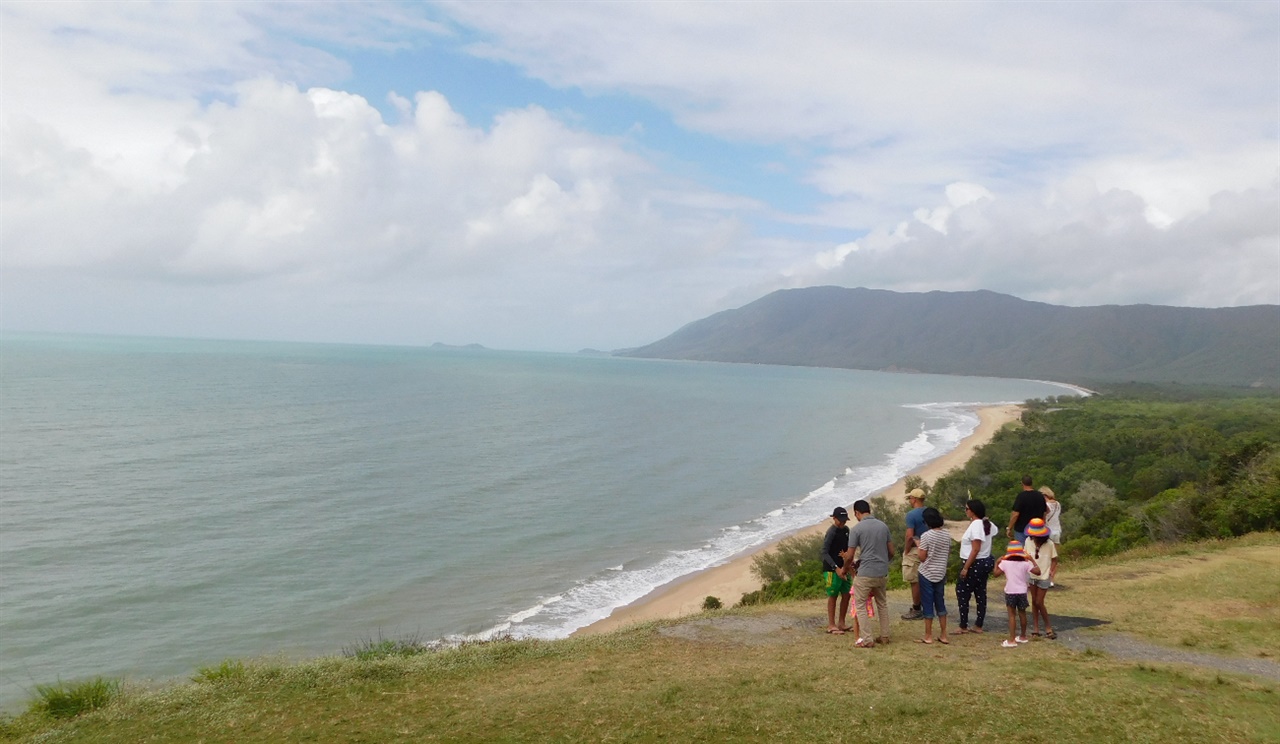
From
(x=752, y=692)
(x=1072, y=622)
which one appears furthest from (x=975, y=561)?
(x=752, y=692)

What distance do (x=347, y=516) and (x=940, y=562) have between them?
28261 millimetres

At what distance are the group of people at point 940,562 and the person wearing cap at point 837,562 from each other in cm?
1

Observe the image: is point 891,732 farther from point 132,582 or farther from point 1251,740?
point 132,582

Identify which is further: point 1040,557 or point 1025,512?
point 1025,512

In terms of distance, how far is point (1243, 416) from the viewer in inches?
2293

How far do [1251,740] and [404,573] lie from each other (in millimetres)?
23201

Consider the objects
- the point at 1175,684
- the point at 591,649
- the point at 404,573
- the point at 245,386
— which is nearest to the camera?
the point at 1175,684

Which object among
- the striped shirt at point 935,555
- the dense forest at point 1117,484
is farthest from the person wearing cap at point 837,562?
the dense forest at point 1117,484

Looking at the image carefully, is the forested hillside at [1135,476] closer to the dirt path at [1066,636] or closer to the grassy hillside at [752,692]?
the grassy hillside at [752,692]

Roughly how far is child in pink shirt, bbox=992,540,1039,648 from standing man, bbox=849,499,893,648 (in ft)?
4.72

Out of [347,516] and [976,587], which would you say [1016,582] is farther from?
[347,516]

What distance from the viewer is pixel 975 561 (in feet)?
32.5

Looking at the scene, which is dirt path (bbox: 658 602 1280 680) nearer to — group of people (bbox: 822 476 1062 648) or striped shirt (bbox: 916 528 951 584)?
group of people (bbox: 822 476 1062 648)

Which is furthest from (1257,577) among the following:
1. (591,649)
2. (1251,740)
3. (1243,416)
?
(1243,416)
